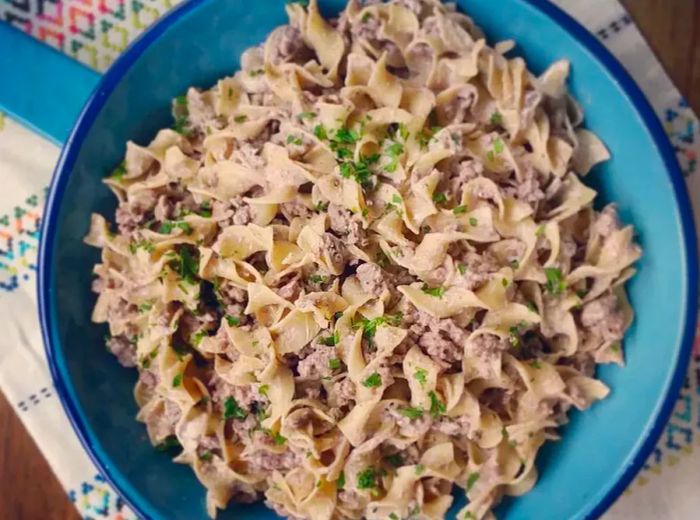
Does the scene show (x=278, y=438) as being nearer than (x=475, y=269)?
No

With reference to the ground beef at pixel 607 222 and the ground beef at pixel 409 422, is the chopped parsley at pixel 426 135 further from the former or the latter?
the ground beef at pixel 409 422

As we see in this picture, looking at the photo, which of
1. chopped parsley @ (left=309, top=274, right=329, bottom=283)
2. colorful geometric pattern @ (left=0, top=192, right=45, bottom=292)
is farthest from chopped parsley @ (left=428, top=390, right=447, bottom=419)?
colorful geometric pattern @ (left=0, top=192, right=45, bottom=292)

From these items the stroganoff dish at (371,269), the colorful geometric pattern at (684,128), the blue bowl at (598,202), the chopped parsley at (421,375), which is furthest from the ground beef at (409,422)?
the colorful geometric pattern at (684,128)

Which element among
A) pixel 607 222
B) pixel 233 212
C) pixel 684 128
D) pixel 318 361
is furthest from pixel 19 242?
pixel 684 128

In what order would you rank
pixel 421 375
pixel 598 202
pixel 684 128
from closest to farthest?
pixel 421 375
pixel 598 202
pixel 684 128

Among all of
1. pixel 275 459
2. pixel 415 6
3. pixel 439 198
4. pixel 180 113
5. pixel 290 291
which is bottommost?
pixel 275 459

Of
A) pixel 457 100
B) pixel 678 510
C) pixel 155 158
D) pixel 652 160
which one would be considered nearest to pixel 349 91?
pixel 457 100

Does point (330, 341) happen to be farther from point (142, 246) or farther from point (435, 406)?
point (142, 246)

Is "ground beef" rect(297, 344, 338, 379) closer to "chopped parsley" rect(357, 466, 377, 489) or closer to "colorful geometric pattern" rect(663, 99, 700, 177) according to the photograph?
"chopped parsley" rect(357, 466, 377, 489)
